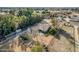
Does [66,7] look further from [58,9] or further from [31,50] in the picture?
[31,50]

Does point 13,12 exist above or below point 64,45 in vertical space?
above

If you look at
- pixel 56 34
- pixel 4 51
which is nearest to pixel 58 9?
pixel 56 34

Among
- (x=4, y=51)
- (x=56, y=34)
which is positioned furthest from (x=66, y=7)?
(x=4, y=51)
